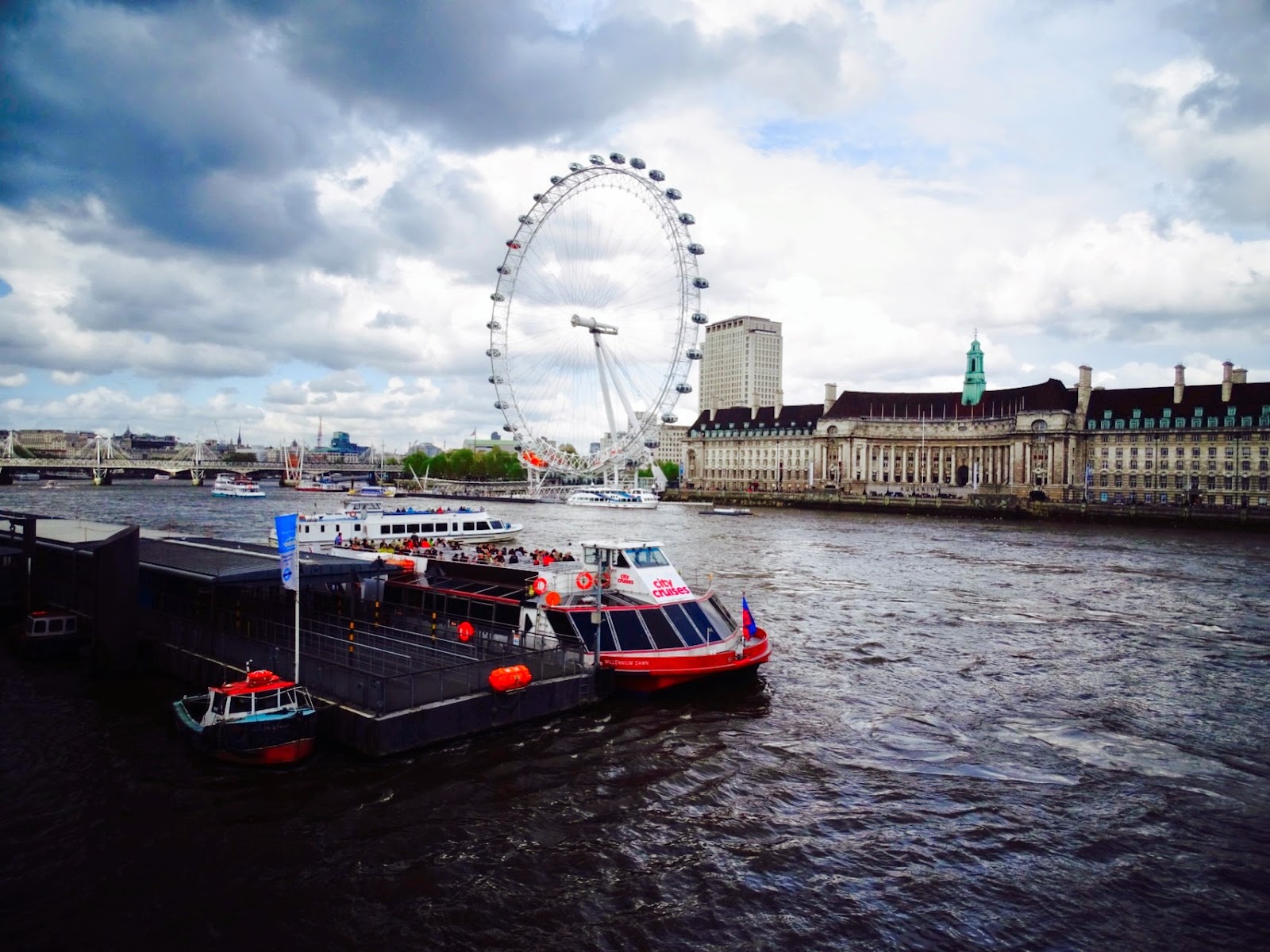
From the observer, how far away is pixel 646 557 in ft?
81.9

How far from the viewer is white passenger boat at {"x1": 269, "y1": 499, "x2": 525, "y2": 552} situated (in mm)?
49750

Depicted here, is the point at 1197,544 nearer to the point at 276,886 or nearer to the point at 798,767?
the point at 798,767

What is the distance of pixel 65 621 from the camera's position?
2633 cm

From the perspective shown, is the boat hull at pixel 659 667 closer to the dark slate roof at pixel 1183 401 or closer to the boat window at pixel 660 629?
the boat window at pixel 660 629

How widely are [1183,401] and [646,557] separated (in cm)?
12344

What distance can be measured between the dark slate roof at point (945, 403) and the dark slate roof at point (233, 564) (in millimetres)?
133144

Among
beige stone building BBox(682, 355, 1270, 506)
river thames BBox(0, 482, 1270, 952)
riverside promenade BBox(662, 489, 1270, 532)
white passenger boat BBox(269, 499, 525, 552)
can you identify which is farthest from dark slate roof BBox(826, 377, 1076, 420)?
river thames BBox(0, 482, 1270, 952)

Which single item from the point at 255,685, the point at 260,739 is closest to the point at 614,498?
the point at 255,685

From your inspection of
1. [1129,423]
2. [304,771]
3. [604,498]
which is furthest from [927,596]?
[1129,423]

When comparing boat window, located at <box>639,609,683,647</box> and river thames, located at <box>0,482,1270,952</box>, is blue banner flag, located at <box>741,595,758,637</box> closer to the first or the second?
river thames, located at <box>0,482,1270,952</box>

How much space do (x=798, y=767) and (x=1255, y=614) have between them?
3032cm

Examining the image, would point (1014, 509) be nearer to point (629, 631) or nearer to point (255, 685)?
point (629, 631)

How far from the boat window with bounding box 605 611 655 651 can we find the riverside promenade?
294 feet

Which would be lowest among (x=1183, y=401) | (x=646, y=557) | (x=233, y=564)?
(x=233, y=564)
